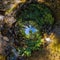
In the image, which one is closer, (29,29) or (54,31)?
(29,29)

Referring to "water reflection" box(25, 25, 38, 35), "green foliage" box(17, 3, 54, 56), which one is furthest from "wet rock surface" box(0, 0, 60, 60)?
"water reflection" box(25, 25, 38, 35)

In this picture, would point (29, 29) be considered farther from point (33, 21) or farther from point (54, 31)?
point (54, 31)

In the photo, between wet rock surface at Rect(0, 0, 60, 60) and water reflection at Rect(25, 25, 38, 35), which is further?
water reflection at Rect(25, 25, 38, 35)

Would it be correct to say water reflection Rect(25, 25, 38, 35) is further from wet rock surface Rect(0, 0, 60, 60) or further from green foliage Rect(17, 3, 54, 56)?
wet rock surface Rect(0, 0, 60, 60)

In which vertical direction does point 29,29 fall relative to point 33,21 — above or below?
below

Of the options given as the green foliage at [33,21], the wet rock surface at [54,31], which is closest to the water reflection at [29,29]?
the green foliage at [33,21]

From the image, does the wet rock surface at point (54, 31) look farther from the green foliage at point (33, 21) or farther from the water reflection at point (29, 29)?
the water reflection at point (29, 29)

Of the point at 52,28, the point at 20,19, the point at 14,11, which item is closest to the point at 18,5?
the point at 14,11

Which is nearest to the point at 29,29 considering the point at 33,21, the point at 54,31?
the point at 33,21

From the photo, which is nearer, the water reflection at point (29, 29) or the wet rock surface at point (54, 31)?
the wet rock surface at point (54, 31)

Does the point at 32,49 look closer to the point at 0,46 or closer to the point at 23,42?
the point at 23,42

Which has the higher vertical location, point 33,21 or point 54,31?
point 33,21
